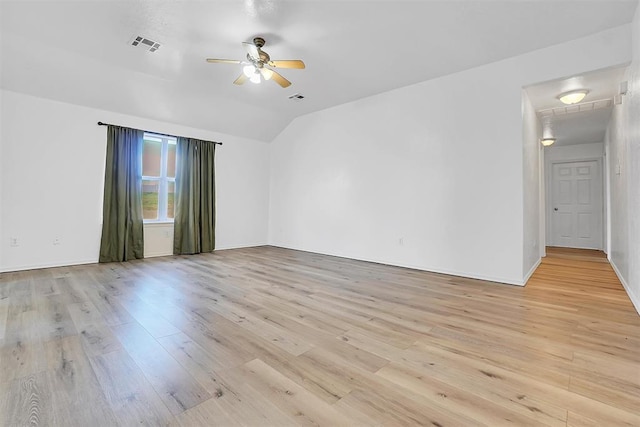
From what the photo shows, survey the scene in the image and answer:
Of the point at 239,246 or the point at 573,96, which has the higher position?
the point at 573,96

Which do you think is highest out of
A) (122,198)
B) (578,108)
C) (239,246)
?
(578,108)

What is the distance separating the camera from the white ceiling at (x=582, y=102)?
352 cm

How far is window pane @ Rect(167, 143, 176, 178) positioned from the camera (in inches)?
233

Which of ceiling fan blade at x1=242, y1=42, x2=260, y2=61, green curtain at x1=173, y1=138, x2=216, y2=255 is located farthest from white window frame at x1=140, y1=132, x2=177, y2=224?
ceiling fan blade at x1=242, y1=42, x2=260, y2=61

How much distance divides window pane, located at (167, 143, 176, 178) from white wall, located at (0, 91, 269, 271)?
443 mm

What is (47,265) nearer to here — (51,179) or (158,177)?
(51,179)

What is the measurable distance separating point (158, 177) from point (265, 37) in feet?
12.3

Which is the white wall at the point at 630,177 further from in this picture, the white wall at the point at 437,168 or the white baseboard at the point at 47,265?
the white baseboard at the point at 47,265

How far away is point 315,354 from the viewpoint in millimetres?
1937

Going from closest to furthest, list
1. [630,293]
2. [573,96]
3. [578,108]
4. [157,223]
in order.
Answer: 1. [630,293]
2. [573,96]
3. [578,108]
4. [157,223]

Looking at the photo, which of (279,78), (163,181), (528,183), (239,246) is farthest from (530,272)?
(163,181)

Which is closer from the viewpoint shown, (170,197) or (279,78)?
(279,78)

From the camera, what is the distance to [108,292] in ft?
10.6

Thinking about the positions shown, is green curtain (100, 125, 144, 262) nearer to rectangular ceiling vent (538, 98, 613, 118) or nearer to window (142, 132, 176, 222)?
window (142, 132, 176, 222)
